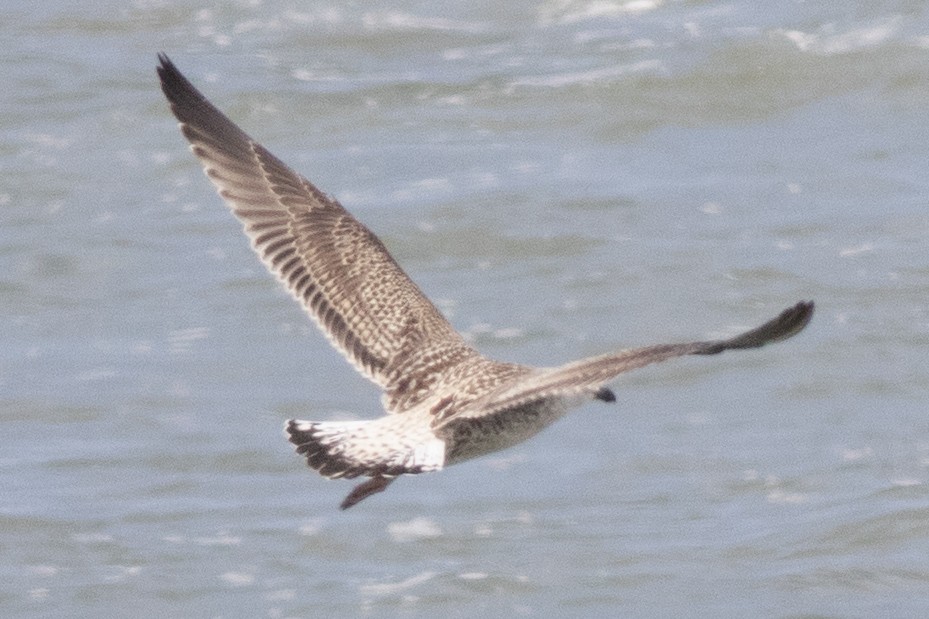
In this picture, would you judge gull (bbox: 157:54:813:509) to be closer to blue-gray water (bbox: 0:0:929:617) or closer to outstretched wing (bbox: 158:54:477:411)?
outstretched wing (bbox: 158:54:477:411)

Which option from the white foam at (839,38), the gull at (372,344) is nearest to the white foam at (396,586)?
the gull at (372,344)

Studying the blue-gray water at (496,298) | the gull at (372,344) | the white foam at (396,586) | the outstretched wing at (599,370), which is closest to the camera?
the outstretched wing at (599,370)

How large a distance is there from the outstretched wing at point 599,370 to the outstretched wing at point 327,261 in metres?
0.64

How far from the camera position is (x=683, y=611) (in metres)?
7.48

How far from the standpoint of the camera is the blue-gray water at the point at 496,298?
7.95m

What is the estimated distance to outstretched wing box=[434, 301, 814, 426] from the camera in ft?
15.6

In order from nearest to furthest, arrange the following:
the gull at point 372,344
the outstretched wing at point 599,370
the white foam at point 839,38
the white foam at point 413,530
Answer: the outstretched wing at point 599,370, the gull at point 372,344, the white foam at point 413,530, the white foam at point 839,38

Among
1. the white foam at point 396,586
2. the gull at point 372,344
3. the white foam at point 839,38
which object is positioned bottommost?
the white foam at point 396,586

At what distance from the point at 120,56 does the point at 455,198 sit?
319 centimetres

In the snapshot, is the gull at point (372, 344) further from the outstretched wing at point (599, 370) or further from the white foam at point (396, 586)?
the white foam at point (396, 586)

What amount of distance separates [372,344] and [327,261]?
1.13 ft

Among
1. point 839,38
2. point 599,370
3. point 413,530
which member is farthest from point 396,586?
point 839,38

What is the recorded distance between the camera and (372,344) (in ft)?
21.6

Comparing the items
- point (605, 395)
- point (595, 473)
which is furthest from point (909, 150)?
point (605, 395)
